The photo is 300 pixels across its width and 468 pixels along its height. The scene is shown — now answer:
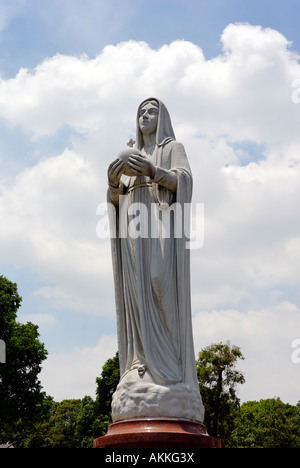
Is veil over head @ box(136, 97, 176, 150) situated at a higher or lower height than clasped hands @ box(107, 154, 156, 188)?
higher

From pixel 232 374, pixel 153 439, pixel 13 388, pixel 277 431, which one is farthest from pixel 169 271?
pixel 277 431

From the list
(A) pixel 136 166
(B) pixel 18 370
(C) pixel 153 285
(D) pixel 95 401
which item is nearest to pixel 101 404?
(D) pixel 95 401

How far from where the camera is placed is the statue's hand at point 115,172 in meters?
9.18

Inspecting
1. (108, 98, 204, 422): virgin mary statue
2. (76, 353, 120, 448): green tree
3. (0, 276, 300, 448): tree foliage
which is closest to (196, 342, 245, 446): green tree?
(0, 276, 300, 448): tree foliage

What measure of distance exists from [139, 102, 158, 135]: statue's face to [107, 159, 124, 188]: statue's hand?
121 centimetres

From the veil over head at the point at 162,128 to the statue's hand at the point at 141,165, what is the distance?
94 cm

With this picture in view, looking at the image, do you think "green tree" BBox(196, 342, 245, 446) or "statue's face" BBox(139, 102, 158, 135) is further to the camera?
"green tree" BBox(196, 342, 245, 446)

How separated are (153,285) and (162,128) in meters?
3.01

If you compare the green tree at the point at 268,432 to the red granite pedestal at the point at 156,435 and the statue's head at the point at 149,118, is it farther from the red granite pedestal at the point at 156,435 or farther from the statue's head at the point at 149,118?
the statue's head at the point at 149,118

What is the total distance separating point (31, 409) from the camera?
26.4 metres

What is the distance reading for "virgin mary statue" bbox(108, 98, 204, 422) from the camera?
817cm

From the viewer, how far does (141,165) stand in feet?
29.4

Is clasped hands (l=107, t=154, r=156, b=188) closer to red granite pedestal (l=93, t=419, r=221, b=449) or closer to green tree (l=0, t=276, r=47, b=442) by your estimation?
red granite pedestal (l=93, t=419, r=221, b=449)

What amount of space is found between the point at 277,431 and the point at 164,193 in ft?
105
